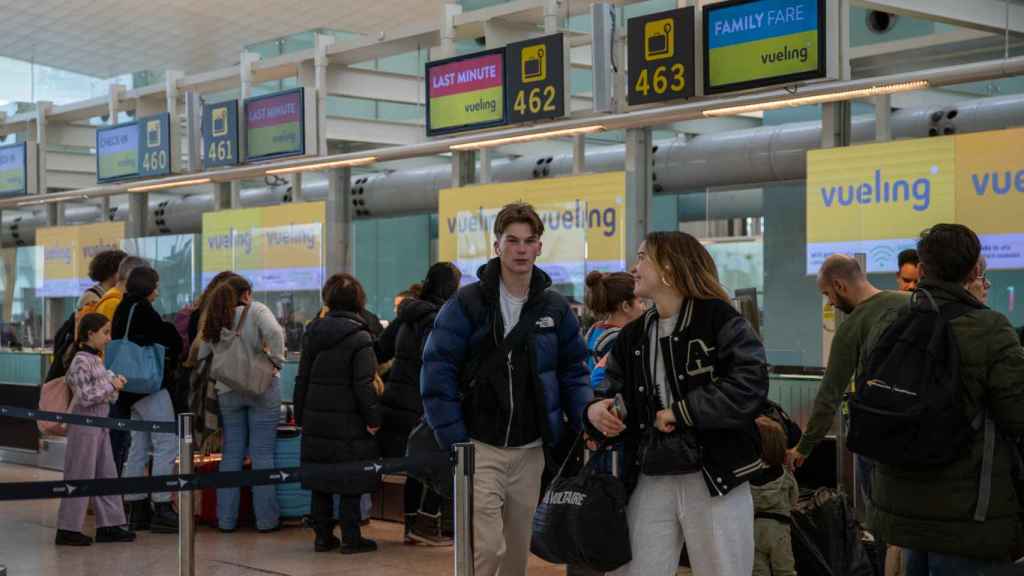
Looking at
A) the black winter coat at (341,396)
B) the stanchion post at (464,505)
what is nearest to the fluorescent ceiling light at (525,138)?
the black winter coat at (341,396)

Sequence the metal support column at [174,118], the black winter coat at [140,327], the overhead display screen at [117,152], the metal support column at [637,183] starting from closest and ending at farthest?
the black winter coat at [140,327] < the metal support column at [637,183] < the metal support column at [174,118] < the overhead display screen at [117,152]

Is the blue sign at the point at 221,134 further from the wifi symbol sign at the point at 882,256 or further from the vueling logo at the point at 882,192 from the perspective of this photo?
the wifi symbol sign at the point at 882,256

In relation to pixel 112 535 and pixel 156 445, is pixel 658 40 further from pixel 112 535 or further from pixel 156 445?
pixel 112 535

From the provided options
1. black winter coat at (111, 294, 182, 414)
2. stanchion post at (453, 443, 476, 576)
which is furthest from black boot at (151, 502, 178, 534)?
stanchion post at (453, 443, 476, 576)

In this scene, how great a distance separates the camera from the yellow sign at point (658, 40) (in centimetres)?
865

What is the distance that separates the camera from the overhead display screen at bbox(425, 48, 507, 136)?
992cm

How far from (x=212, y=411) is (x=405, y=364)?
1.54 m

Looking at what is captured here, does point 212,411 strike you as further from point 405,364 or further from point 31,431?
point 31,431

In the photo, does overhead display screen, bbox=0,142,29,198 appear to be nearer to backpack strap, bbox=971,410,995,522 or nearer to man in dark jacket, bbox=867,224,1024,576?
man in dark jacket, bbox=867,224,1024,576

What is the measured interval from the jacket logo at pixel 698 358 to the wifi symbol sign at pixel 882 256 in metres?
5.01

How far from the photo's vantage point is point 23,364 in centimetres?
1364

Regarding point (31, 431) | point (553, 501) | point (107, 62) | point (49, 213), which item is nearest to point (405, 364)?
point (553, 501)

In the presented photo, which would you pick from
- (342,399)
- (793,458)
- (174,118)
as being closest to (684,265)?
(793,458)

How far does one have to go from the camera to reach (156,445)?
8.62m
